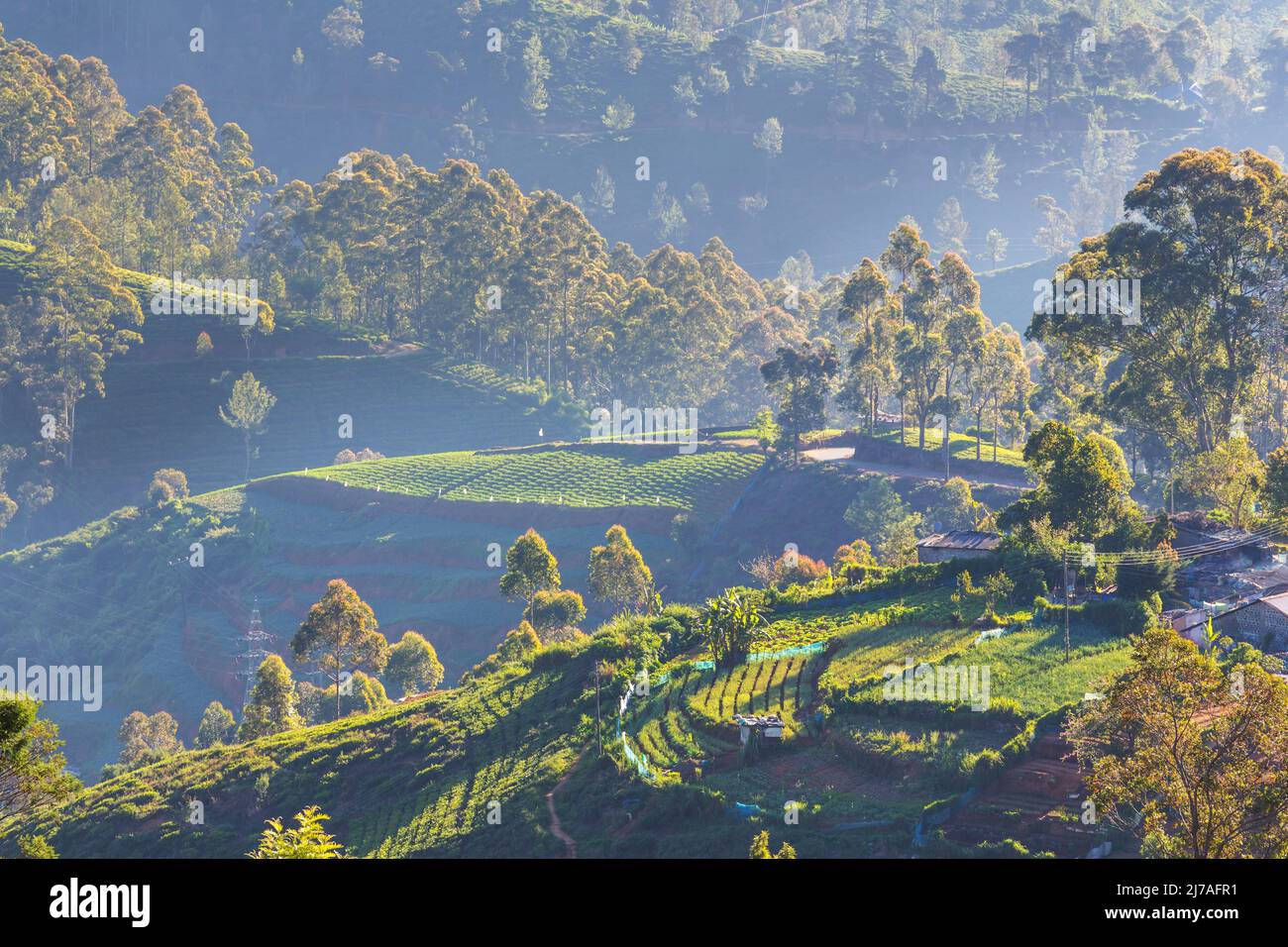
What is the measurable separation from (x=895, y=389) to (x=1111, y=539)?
52783mm

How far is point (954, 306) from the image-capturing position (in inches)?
4035

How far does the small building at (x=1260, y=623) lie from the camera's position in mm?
46125

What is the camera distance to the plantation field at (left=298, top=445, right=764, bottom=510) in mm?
107938

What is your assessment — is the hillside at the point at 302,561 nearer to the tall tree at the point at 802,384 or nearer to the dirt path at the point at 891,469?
the dirt path at the point at 891,469

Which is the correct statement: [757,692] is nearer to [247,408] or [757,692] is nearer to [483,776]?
[483,776]

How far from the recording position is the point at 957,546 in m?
62.0

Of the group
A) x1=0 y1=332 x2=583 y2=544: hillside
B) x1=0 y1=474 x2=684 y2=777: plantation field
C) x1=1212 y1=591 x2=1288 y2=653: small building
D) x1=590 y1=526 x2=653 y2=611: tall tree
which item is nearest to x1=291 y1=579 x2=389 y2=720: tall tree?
x1=590 y1=526 x2=653 y2=611: tall tree

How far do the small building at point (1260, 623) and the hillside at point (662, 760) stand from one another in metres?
3.61

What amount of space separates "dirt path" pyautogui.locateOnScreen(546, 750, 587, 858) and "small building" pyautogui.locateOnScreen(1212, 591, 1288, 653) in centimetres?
2131

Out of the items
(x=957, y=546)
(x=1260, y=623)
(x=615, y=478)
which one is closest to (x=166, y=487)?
(x=615, y=478)

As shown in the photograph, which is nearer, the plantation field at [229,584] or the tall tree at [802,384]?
the plantation field at [229,584]

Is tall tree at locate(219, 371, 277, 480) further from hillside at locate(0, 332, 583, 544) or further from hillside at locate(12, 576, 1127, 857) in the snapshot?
hillside at locate(12, 576, 1127, 857)

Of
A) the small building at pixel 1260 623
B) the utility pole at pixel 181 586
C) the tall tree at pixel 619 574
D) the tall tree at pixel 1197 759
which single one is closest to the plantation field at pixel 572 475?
the utility pole at pixel 181 586

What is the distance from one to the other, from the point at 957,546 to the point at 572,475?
5505cm
